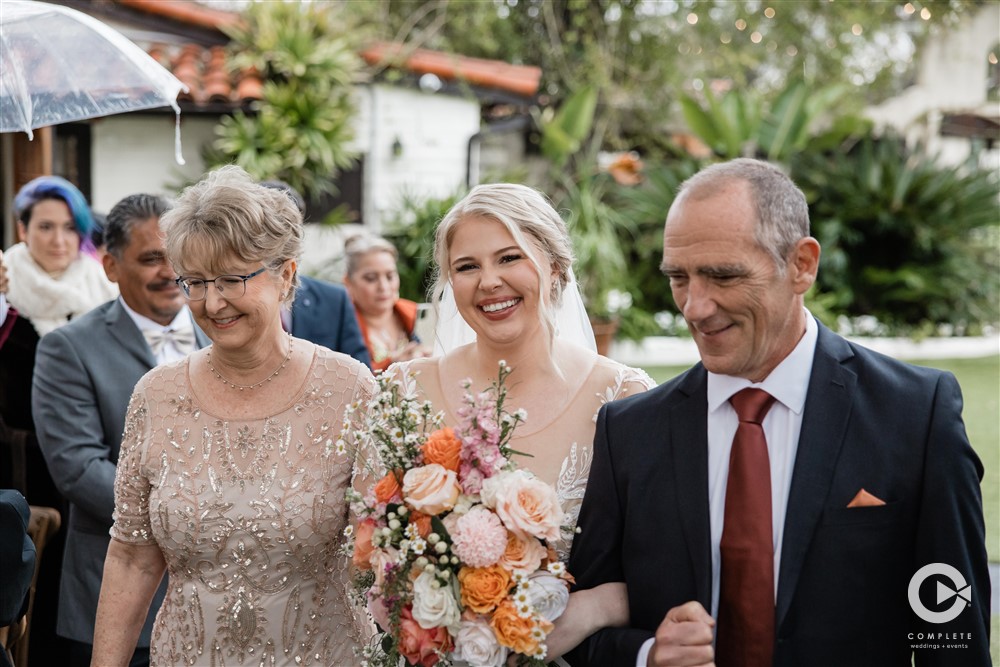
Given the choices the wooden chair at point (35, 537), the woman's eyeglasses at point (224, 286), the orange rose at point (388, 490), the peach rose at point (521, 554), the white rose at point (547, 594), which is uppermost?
the woman's eyeglasses at point (224, 286)

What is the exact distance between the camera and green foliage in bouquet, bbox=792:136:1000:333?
17.7 m

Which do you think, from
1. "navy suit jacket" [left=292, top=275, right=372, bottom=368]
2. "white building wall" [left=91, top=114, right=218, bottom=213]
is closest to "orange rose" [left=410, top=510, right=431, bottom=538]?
"navy suit jacket" [left=292, top=275, right=372, bottom=368]

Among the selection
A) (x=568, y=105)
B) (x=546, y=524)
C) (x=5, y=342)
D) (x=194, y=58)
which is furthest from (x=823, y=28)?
(x=546, y=524)

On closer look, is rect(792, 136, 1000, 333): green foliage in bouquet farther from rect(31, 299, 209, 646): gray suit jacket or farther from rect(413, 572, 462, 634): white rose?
rect(413, 572, 462, 634): white rose

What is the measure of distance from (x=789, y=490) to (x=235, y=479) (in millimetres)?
1729

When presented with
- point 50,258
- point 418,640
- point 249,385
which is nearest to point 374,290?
point 50,258

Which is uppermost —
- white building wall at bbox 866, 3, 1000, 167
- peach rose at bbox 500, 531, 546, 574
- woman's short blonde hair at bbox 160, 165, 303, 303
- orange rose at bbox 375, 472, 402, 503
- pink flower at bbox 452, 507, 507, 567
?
white building wall at bbox 866, 3, 1000, 167

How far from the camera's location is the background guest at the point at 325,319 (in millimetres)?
5746

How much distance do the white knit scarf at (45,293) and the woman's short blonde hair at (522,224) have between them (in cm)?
332

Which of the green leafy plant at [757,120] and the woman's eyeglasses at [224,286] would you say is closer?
the woman's eyeglasses at [224,286]

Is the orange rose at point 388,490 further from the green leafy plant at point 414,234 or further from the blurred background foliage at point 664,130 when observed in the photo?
the green leafy plant at point 414,234

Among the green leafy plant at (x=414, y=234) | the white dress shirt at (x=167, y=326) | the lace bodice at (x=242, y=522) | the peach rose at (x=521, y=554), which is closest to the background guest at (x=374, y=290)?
the white dress shirt at (x=167, y=326)

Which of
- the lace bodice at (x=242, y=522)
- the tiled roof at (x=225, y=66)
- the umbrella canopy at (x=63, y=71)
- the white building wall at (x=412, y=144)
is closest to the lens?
the lace bodice at (x=242, y=522)

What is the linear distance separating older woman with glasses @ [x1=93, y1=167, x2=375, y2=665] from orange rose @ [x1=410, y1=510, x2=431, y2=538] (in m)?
0.84
